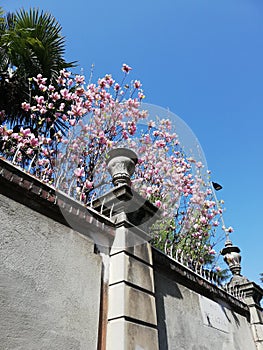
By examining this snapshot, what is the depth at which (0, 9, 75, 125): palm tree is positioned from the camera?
6.64 m

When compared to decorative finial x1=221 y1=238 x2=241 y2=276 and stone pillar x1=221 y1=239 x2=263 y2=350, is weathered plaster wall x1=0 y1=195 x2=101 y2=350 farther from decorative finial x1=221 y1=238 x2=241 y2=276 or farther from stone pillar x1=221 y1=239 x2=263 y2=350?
decorative finial x1=221 y1=238 x2=241 y2=276

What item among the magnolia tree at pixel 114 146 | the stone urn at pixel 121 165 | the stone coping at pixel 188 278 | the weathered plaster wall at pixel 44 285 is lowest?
the weathered plaster wall at pixel 44 285

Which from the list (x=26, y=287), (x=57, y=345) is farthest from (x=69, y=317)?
(x=26, y=287)

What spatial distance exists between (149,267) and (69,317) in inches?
46.9

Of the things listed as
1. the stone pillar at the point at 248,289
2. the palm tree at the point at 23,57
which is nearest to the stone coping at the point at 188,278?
the stone pillar at the point at 248,289

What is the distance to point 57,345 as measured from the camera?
2209 mm

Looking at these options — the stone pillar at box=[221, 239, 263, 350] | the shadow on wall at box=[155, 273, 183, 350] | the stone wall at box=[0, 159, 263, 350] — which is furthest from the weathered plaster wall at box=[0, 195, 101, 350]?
the stone pillar at box=[221, 239, 263, 350]

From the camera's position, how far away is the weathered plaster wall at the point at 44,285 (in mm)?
2072

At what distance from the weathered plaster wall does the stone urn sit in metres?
1.12

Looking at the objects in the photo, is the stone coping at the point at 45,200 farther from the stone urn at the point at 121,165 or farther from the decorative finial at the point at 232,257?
the decorative finial at the point at 232,257

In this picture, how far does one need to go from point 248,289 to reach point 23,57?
23.3 ft

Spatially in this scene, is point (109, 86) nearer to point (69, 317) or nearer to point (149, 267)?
point (149, 267)

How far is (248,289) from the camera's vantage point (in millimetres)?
5852

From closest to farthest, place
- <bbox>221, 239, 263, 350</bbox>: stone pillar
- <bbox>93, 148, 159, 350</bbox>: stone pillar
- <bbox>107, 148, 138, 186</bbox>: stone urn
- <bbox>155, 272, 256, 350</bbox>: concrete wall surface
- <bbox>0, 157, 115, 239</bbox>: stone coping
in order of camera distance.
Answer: <bbox>0, 157, 115, 239</bbox>: stone coping < <bbox>93, 148, 159, 350</bbox>: stone pillar < <bbox>155, 272, 256, 350</bbox>: concrete wall surface < <bbox>107, 148, 138, 186</bbox>: stone urn < <bbox>221, 239, 263, 350</bbox>: stone pillar
